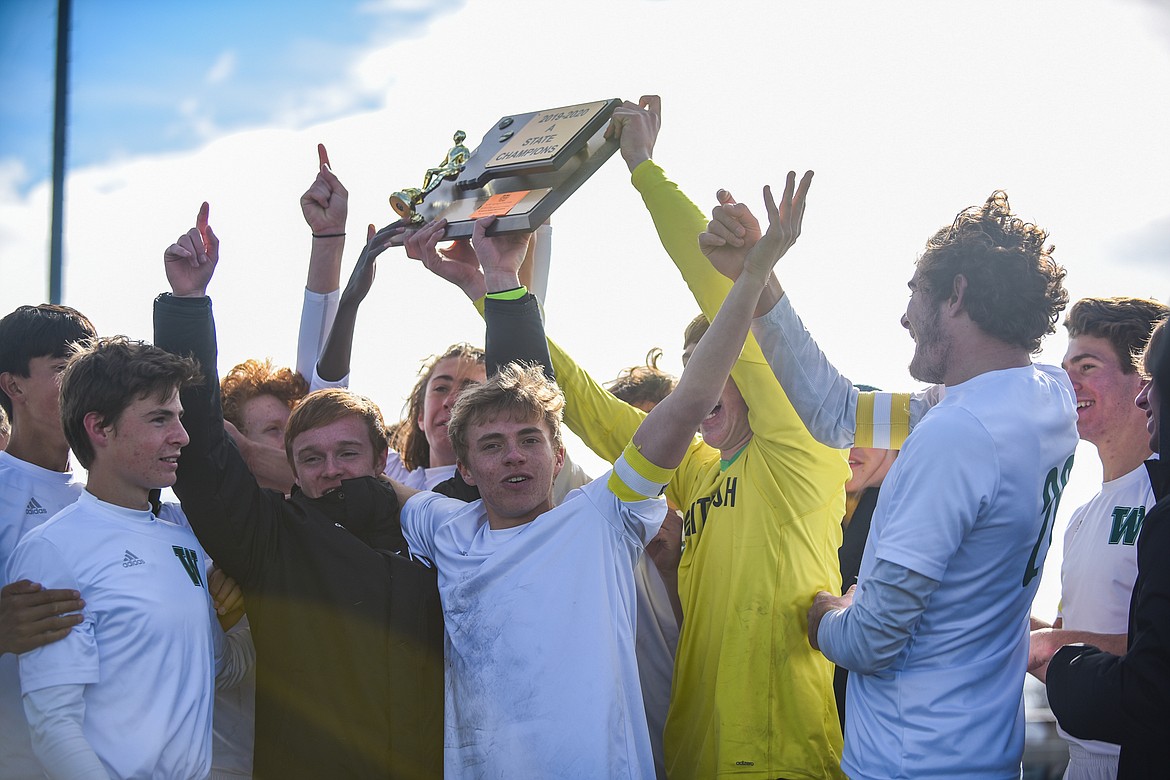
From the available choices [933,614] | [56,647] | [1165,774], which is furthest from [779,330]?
[56,647]

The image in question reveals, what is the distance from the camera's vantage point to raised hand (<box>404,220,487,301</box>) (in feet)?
11.3

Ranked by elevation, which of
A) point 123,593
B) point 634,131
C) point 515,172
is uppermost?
point 634,131

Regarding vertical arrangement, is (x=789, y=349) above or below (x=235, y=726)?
above

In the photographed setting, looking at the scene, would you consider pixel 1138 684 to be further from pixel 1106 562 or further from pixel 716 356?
pixel 716 356

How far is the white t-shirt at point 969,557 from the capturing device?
2184 millimetres

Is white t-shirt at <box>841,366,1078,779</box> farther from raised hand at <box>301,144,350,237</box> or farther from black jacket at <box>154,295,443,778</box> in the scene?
raised hand at <box>301,144,350,237</box>

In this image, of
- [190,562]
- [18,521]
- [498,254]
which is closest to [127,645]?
[190,562]

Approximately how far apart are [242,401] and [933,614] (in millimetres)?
2566

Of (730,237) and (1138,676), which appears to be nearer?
(1138,676)

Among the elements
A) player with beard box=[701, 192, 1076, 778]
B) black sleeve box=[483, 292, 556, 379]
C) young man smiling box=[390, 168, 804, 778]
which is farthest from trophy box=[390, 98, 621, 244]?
player with beard box=[701, 192, 1076, 778]

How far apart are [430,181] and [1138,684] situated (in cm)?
275

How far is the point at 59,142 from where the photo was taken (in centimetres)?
406

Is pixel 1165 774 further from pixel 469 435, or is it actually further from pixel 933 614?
pixel 469 435

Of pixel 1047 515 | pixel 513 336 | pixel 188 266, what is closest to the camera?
pixel 1047 515
